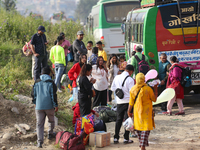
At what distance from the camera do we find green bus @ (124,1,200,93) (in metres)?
9.05

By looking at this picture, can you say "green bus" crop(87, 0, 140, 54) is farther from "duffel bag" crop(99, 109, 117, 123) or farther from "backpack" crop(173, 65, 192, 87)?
"duffel bag" crop(99, 109, 117, 123)

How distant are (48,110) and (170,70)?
13.3ft

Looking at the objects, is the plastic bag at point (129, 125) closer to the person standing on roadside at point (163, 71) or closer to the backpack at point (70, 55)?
the person standing on roadside at point (163, 71)

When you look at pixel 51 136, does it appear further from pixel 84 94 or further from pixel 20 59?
pixel 20 59

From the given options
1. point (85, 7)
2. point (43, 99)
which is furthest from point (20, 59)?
point (85, 7)

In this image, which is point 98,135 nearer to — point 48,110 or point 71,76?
point 48,110

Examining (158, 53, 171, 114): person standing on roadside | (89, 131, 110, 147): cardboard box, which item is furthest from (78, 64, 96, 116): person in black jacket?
(158, 53, 171, 114): person standing on roadside

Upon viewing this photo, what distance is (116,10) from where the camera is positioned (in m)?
17.9

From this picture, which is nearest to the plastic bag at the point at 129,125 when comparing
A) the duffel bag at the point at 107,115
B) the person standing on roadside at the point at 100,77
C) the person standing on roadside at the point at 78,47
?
the duffel bag at the point at 107,115

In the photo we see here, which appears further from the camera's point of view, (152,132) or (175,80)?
(175,80)

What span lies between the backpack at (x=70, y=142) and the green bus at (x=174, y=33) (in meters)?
3.83

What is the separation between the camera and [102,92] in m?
8.62

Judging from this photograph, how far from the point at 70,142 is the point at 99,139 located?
24.9 inches

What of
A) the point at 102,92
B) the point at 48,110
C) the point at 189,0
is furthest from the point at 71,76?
the point at 189,0
